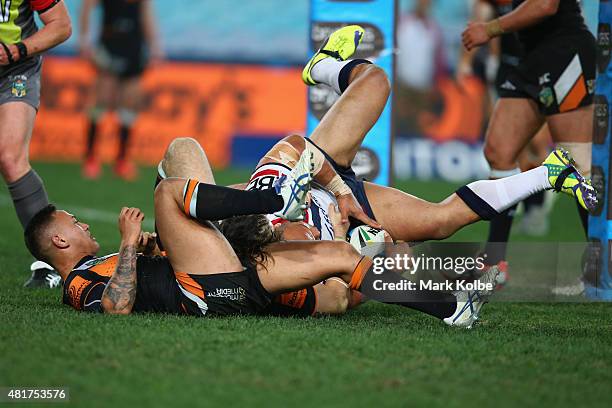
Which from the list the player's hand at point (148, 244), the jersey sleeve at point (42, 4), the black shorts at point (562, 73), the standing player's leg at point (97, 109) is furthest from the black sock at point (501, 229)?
the standing player's leg at point (97, 109)

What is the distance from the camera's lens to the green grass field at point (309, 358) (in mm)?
3391

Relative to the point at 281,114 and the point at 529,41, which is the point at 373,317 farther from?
the point at 281,114

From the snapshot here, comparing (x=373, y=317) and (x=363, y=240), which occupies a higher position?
(x=363, y=240)

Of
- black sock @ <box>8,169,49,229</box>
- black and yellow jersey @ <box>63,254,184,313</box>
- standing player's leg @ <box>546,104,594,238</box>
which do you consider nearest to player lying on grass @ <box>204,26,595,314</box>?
black and yellow jersey @ <box>63,254,184,313</box>

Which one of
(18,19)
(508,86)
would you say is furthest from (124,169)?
(508,86)

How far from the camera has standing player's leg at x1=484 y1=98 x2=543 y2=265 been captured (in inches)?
240

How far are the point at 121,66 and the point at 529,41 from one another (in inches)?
366

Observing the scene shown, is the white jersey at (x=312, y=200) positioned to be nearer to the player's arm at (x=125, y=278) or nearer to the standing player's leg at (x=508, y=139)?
the player's arm at (x=125, y=278)

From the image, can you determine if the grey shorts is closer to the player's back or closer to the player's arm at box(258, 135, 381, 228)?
the player's arm at box(258, 135, 381, 228)

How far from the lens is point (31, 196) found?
19.0 ft

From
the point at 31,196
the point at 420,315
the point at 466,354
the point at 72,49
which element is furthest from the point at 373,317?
the point at 72,49

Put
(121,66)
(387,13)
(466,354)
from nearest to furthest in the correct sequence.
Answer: (466,354)
(387,13)
(121,66)

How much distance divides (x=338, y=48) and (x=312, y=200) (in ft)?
3.91

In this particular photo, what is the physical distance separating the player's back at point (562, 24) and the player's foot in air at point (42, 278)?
3332 mm
